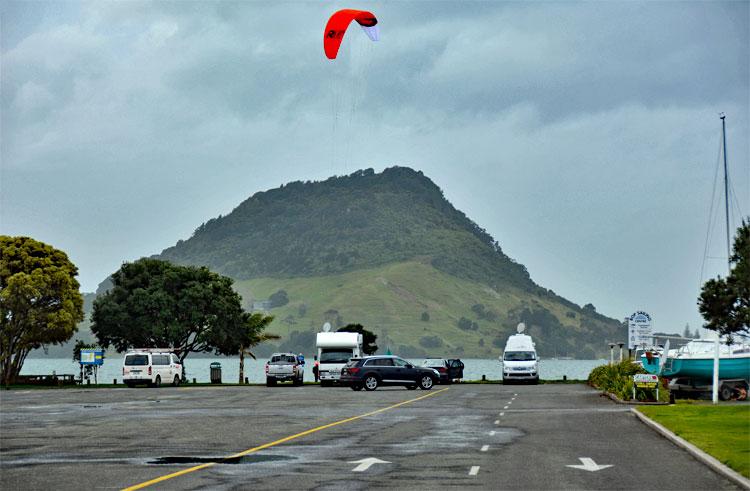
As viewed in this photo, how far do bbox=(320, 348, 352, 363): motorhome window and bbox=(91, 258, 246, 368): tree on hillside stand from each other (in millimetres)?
21576

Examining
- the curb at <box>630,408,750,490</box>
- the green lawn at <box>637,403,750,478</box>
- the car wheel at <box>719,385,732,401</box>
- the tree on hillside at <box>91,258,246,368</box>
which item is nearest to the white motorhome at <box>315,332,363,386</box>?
the tree on hillside at <box>91,258,246,368</box>

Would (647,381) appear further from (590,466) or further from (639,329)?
(590,466)

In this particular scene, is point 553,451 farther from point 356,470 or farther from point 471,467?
point 356,470

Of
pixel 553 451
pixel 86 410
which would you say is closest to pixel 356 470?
pixel 553 451

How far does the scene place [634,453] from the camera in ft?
67.5

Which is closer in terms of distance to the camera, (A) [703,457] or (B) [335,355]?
(A) [703,457]

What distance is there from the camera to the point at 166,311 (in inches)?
3273

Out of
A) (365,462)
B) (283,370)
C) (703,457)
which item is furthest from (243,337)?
(703,457)

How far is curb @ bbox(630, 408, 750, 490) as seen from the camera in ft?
51.9

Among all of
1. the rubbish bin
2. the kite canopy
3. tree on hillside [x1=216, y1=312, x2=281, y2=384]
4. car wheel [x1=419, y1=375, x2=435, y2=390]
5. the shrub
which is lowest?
the rubbish bin

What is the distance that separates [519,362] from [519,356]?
656mm

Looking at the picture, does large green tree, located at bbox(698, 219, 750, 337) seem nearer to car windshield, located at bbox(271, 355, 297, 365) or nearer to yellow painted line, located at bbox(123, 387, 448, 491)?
car windshield, located at bbox(271, 355, 297, 365)

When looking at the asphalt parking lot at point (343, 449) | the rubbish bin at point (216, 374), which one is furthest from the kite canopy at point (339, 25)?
the rubbish bin at point (216, 374)

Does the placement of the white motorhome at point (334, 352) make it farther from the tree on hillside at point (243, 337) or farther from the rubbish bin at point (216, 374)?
the tree on hillside at point (243, 337)
